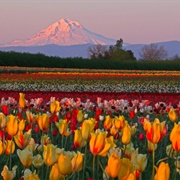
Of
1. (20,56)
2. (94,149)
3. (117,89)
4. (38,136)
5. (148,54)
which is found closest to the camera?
(94,149)

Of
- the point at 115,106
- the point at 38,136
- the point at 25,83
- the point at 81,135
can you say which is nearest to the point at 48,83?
the point at 25,83

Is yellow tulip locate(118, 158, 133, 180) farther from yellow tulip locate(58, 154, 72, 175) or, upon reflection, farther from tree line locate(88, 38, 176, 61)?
tree line locate(88, 38, 176, 61)

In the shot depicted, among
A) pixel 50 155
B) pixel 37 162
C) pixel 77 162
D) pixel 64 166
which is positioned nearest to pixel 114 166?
pixel 64 166

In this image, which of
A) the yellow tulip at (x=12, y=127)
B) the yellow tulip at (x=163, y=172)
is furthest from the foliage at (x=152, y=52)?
the yellow tulip at (x=163, y=172)

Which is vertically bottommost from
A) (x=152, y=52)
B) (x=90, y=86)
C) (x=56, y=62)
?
(x=90, y=86)

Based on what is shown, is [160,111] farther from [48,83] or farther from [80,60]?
[80,60]

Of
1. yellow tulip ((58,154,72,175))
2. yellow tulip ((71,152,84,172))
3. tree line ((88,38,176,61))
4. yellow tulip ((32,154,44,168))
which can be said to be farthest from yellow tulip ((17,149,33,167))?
tree line ((88,38,176,61))

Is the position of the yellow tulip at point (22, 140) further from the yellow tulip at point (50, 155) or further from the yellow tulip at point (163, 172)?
the yellow tulip at point (163, 172)

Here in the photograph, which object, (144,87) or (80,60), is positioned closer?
(144,87)

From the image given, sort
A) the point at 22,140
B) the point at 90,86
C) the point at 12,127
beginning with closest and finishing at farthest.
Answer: the point at 22,140 < the point at 12,127 < the point at 90,86

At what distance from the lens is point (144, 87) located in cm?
2298

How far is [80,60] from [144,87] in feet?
112

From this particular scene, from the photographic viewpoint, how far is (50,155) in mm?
2895

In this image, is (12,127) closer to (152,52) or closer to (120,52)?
(120,52)
